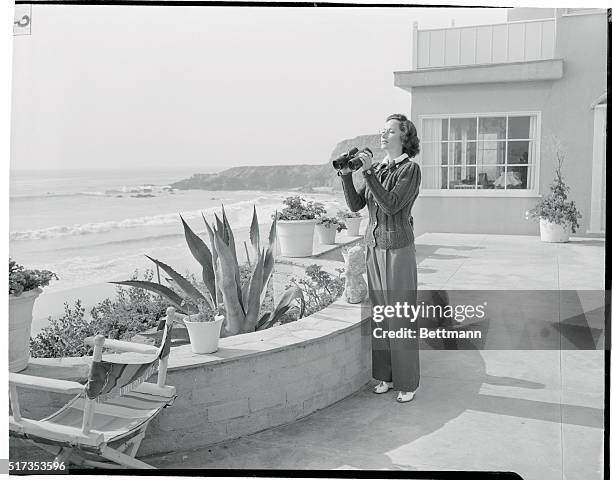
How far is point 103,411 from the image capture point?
291 cm

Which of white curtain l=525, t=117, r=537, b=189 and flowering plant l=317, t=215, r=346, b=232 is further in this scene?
flowering plant l=317, t=215, r=346, b=232

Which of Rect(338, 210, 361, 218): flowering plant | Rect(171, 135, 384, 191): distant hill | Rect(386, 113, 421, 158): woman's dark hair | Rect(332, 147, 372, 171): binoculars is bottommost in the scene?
Rect(338, 210, 361, 218): flowering plant

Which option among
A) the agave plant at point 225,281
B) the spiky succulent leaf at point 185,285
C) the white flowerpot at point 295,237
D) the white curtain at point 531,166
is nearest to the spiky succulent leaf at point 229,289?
the agave plant at point 225,281

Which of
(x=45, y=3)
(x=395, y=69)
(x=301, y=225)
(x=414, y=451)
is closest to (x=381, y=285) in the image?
(x=301, y=225)

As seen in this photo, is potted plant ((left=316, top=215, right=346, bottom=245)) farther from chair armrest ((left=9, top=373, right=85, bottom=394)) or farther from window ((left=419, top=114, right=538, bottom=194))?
chair armrest ((left=9, top=373, right=85, bottom=394))

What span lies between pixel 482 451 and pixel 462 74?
1.71 m

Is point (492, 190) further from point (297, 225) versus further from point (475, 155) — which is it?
point (297, 225)

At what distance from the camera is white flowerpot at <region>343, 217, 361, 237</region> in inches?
141

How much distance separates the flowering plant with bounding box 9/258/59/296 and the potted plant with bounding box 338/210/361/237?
1424mm

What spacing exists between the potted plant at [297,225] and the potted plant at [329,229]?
0.05 meters

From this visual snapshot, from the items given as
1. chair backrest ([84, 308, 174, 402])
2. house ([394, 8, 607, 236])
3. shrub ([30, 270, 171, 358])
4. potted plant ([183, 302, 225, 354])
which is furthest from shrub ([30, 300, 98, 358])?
house ([394, 8, 607, 236])

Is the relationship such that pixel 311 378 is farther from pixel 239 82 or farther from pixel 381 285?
pixel 239 82

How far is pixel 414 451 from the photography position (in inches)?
119

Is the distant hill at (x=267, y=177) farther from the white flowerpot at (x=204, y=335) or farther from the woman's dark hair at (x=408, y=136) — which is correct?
the white flowerpot at (x=204, y=335)
